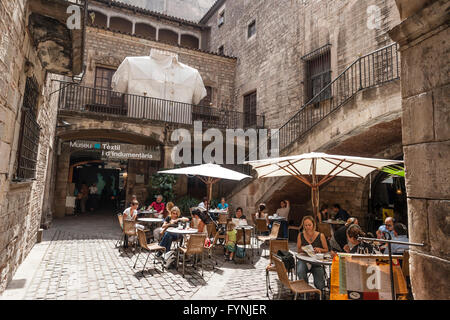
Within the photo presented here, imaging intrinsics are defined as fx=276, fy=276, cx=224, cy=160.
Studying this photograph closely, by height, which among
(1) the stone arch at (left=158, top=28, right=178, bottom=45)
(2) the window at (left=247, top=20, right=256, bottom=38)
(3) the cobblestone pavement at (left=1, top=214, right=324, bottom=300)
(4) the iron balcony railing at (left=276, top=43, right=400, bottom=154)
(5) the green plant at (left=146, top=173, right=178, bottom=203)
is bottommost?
(3) the cobblestone pavement at (left=1, top=214, right=324, bottom=300)

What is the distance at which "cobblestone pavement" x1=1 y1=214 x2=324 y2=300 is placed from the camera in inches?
170

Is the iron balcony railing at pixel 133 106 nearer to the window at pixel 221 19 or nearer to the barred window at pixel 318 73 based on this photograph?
the barred window at pixel 318 73

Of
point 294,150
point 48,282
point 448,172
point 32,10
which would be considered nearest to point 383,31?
point 294,150

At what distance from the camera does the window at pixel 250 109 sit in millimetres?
15465

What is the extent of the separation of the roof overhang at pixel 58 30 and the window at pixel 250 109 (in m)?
11.1

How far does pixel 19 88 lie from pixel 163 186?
8120 millimetres

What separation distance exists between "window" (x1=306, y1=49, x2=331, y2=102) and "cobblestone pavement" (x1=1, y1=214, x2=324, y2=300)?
7.77 m

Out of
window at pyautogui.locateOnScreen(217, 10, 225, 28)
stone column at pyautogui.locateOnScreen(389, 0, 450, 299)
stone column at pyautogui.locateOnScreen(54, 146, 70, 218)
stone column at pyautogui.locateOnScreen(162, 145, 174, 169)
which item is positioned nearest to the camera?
stone column at pyautogui.locateOnScreen(389, 0, 450, 299)

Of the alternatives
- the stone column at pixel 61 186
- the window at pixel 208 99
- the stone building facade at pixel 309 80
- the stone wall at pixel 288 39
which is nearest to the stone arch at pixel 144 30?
the stone wall at pixel 288 39

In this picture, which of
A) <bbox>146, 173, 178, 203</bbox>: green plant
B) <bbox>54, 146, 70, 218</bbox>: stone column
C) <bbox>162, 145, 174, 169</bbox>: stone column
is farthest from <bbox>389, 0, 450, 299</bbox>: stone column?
<bbox>54, 146, 70, 218</bbox>: stone column

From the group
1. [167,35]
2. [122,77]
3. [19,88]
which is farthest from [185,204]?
[167,35]

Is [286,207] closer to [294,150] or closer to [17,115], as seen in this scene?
[294,150]

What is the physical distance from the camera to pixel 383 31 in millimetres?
9062

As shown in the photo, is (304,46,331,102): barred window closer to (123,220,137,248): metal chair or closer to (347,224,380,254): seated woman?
(347,224,380,254): seated woman
